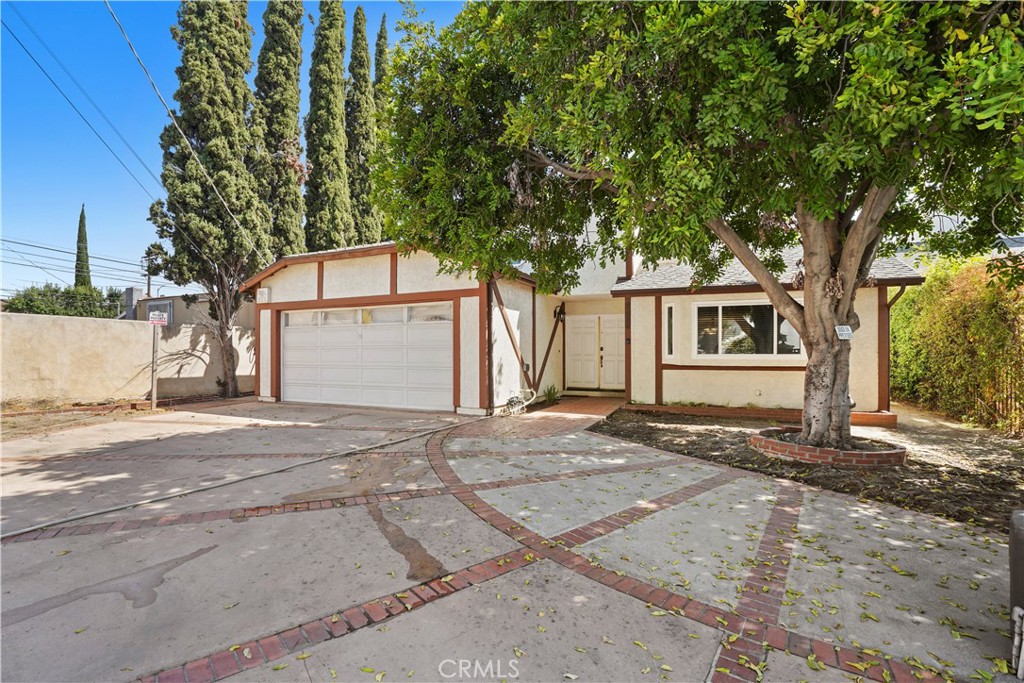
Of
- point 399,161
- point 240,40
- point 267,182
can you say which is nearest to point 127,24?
point 240,40

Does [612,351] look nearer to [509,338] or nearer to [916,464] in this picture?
[509,338]

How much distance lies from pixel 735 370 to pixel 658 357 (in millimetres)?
1549

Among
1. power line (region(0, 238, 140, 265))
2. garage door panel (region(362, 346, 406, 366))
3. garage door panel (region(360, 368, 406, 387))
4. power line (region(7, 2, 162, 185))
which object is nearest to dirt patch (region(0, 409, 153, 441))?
garage door panel (region(360, 368, 406, 387))

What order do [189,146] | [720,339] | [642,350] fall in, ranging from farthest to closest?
1. [189,146]
2. [642,350]
3. [720,339]

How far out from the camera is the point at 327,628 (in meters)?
Answer: 2.29

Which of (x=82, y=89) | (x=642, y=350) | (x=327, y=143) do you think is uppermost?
(x=327, y=143)

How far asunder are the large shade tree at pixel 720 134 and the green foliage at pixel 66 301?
80.9ft

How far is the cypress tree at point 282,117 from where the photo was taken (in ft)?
45.1

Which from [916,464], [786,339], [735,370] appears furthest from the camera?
[735,370]

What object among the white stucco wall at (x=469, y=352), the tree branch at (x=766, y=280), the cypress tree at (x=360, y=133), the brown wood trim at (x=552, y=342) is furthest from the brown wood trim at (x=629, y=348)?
the cypress tree at (x=360, y=133)

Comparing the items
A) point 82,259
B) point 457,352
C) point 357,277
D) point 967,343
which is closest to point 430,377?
point 457,352

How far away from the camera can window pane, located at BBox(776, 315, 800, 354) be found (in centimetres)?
882

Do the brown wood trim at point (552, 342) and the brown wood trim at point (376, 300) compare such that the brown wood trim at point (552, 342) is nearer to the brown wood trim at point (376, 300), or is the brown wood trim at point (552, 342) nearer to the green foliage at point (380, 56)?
the brown wood trim at point (376, 300)

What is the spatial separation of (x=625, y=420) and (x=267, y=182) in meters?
12.3
